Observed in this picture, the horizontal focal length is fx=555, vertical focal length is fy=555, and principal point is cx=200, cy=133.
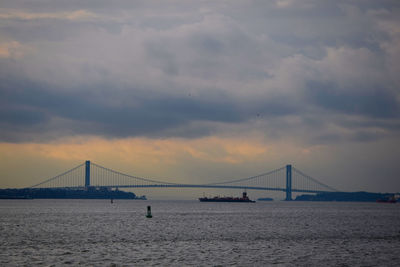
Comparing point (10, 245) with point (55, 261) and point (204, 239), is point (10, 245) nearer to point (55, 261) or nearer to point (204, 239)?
point (55, 261)

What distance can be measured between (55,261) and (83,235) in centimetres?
1859

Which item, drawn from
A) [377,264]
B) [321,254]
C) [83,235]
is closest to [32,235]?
[83,235]

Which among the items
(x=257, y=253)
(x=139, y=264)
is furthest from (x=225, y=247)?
(x=139, y=264)

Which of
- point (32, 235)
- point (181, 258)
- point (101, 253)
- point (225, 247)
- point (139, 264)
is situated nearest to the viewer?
point (139, 264)

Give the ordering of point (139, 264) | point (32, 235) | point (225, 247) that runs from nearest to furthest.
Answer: point (139, 264) → point (225, 247) → point (32, 235)

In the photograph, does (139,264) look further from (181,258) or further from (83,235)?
(83,235)

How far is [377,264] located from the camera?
33.1 meters

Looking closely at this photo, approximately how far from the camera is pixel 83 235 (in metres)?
51.5

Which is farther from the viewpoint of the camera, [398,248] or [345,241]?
[345,241]

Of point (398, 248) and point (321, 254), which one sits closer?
point (321, 254)

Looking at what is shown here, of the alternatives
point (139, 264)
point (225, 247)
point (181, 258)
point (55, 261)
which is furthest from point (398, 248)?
point (55, 261)

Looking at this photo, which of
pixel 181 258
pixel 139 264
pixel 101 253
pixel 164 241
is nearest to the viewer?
pixel 139 264

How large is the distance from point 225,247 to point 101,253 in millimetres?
9545

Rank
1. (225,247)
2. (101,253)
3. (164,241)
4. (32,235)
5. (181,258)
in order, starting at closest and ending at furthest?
(181,258) < (101,253) < (225,247) < (164,241) < (32,235)
